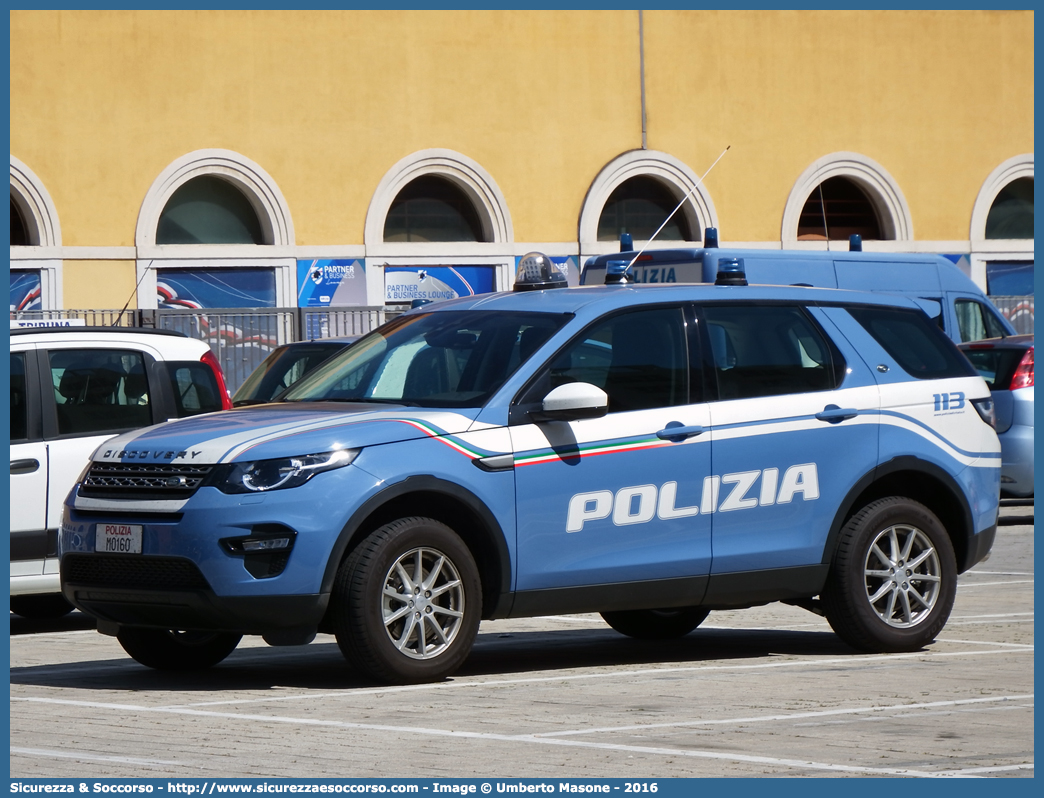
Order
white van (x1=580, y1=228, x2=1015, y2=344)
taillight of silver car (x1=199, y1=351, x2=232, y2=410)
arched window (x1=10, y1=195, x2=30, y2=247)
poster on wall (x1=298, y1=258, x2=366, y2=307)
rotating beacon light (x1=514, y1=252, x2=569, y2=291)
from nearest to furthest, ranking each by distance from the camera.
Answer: rotating beacon light (x1=514, y1=252, x2=569, y2=291) < taillight of silver car (x1=199, y1=351, x2=232, y2=410) < white van (x1=580, y1=228, x2=1015, y2=344) < arched window (x1=10, y1=195, x2=30, y2=247) < poster on wall (x1=298, y1=258, x2=366, y2=307)

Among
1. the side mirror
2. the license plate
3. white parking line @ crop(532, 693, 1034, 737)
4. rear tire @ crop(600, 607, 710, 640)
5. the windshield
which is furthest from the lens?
rear tire @ crop(600, 607, 710, 640)

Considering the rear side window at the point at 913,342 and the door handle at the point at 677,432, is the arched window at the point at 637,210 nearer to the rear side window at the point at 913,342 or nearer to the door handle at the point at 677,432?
the rear side window at the point at 913,342

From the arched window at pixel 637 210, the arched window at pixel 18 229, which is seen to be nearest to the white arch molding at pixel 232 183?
the arched window at pixel 18 229

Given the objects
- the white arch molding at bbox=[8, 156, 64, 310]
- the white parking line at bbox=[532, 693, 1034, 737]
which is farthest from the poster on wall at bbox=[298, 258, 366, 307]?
the white parking line at bbox=[532, 693, 1034, 737]

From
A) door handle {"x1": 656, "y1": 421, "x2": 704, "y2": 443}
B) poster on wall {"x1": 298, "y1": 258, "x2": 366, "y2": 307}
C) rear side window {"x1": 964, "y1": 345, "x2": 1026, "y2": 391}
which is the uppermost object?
poster on wall {"x1": 298, "y1": 258, "x2": 366, "y2": 307}

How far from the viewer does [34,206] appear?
74.8ft

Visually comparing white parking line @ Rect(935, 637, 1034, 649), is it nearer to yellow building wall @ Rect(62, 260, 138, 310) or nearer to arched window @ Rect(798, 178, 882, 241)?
yellow building wall @ Rect(62, 260, 138, 310)

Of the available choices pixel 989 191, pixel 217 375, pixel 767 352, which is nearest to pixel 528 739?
pixel 767 352

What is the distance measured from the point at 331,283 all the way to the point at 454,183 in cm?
238

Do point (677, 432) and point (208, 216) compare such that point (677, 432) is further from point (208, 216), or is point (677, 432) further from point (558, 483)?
point (208, 216)

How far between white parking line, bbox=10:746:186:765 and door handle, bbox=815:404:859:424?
13.4 ft

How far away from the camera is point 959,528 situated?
9.67 metres

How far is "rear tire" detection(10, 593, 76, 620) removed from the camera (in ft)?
39.7
